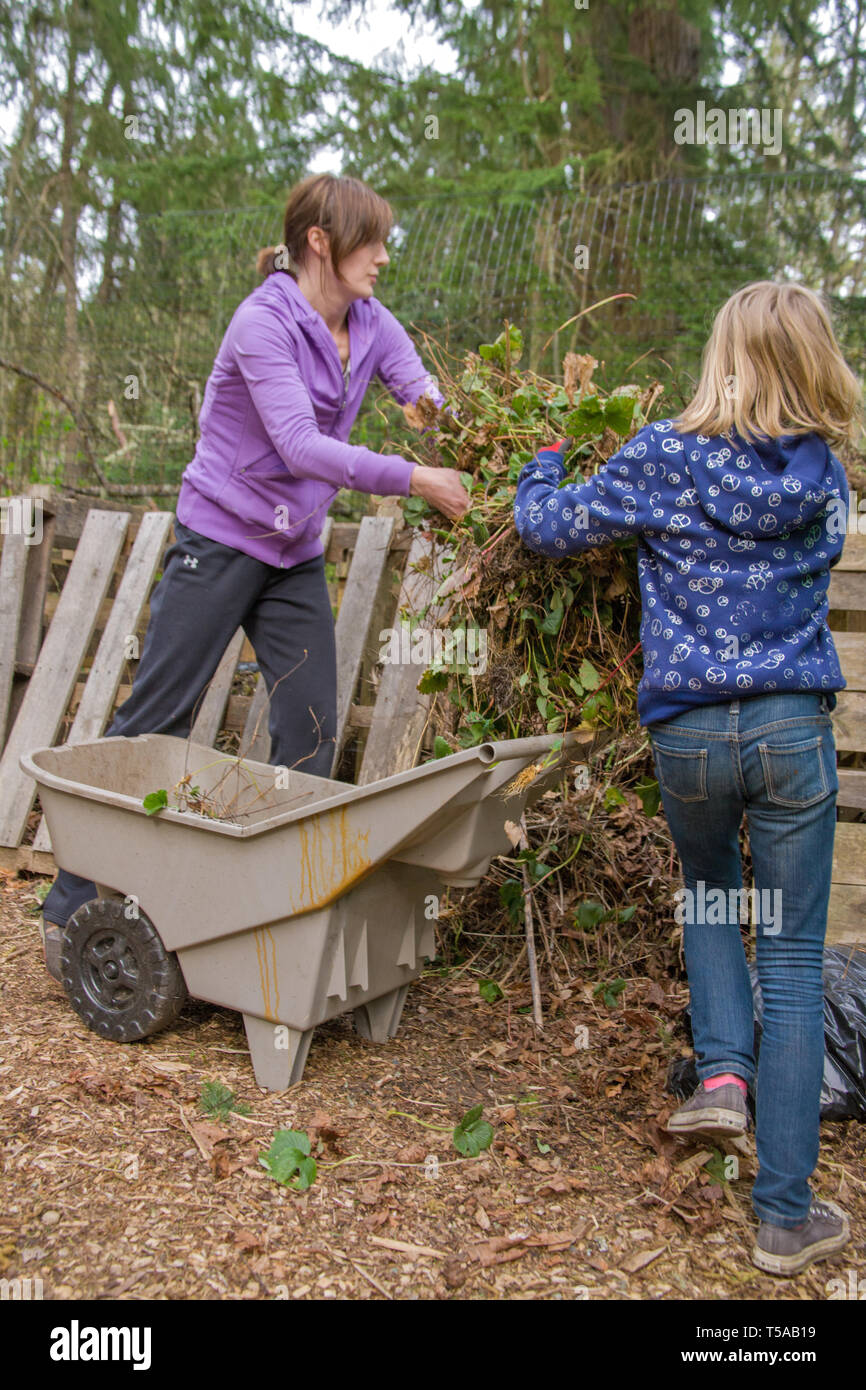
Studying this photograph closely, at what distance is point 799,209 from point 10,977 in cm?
627

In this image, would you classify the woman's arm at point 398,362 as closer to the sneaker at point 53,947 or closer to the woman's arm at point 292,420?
the woman's arm at point 292,420

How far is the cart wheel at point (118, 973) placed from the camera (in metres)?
2.55

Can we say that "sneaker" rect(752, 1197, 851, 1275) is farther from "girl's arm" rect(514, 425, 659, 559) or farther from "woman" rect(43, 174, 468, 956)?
"woman" rect(43, 174, 468, 956)

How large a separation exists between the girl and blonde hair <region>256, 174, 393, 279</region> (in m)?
1.13

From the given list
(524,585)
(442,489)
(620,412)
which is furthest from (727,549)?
(442,489)

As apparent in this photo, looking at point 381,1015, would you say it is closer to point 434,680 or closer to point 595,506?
point 434,680

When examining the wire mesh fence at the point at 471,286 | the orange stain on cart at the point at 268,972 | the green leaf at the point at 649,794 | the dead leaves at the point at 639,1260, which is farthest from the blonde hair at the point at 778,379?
the wire mesh fence at the point at 471,286

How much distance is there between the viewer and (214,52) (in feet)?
30.3

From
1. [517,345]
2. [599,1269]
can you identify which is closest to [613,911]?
[599,1269]

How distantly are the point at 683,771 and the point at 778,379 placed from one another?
29.6 inches

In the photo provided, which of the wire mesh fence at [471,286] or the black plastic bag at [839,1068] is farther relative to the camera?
the wire mesh fence at [471,286]

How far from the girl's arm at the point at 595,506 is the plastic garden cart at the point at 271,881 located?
0.43 m

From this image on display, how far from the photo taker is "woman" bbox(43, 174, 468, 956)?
271 cm

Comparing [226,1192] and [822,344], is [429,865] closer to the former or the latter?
[226,1192]
